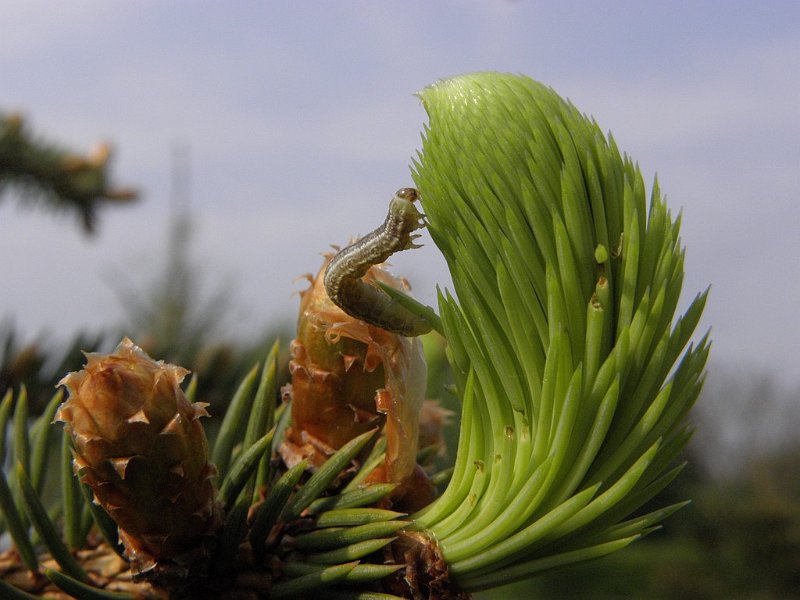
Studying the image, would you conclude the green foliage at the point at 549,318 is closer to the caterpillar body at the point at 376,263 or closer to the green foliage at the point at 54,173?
the caterpillar body at the point at 376,263

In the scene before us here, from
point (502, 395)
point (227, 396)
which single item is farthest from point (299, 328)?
point (227, 396)

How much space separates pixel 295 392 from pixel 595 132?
0.29 m

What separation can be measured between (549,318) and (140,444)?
0.26 m

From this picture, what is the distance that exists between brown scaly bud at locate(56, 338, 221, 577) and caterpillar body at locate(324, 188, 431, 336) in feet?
0.39

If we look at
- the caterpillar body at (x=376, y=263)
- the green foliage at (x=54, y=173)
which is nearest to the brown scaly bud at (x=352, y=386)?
the caterpillar body at (x=376, y=263)

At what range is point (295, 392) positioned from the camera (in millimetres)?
633

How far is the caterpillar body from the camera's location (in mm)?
545

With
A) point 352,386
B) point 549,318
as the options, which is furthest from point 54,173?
point 549,318

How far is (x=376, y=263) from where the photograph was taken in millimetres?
561

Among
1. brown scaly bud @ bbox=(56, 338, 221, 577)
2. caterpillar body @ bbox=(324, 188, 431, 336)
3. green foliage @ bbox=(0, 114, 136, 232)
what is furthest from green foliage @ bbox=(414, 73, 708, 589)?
green foliage @ bbox=(0, 114, 136, 232)

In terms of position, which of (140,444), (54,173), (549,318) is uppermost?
(54,173)

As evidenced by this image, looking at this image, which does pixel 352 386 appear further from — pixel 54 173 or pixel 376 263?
pixel 54 173

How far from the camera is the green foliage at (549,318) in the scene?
20.5 inches

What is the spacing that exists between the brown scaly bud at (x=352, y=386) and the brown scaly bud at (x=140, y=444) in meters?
0.10
